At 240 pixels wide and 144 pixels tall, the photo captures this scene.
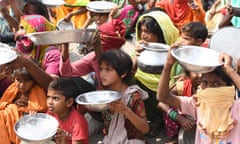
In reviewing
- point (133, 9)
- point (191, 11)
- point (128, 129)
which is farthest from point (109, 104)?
point (133, 9)

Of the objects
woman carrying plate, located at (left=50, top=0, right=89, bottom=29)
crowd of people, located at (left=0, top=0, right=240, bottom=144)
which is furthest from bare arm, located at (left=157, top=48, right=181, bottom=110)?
woman carrying plate, located at (left=50, top=0, right=89, bottom=29)

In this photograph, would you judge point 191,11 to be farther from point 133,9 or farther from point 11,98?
point 11,98

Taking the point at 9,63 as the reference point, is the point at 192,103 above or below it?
below

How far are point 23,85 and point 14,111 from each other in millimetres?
160

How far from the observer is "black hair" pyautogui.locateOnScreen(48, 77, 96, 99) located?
2.33 m

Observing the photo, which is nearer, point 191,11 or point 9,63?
point 9,63

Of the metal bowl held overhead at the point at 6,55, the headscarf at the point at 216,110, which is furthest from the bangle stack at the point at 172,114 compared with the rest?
the metal bowl held overhead at the point at 6,55

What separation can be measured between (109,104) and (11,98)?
754mm

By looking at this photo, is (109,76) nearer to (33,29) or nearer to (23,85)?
(23,85)

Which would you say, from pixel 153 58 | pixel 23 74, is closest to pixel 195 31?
pixel 153 58

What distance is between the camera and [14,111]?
254 cm

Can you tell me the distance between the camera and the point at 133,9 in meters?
4.75

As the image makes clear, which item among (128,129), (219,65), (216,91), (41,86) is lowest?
(128,129)

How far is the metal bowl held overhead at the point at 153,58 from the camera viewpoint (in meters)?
2.37
